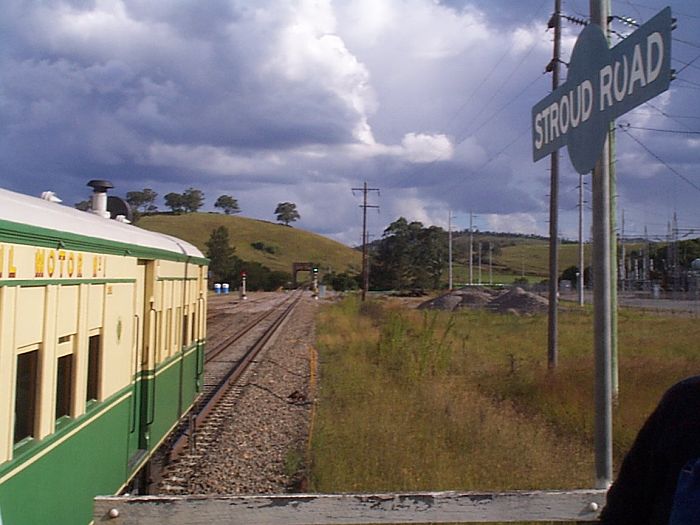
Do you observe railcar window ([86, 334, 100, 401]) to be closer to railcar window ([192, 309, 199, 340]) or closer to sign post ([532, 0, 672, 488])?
sign post ([532, 0, 672, 488])

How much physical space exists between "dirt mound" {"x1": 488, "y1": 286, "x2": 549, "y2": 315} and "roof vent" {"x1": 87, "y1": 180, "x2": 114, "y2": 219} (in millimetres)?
38691

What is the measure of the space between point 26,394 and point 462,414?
8.00 m

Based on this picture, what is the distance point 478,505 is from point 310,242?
157928 mm

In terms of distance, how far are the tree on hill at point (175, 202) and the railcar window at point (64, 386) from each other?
121 m

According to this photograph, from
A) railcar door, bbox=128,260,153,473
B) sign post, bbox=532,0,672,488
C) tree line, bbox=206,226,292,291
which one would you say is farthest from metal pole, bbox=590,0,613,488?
tree line, bbox=206,226,292,291

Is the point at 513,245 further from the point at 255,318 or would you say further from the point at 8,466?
the point at 8,466

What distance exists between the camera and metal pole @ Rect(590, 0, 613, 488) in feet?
13.1

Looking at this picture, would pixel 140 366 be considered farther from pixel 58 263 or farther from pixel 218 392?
pixel 218 392

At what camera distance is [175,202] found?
5217 inches

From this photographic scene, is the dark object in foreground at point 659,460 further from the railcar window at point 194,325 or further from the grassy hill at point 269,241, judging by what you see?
the grassy hill at point 269,241

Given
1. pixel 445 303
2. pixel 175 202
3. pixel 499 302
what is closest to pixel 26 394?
pixel 499 302

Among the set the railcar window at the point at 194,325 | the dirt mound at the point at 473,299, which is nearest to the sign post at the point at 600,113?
Result: the railcar window at the point at 194,325

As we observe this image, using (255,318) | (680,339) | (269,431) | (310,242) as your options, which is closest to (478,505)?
(269,431)

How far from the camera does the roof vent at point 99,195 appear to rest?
29.0 feet
